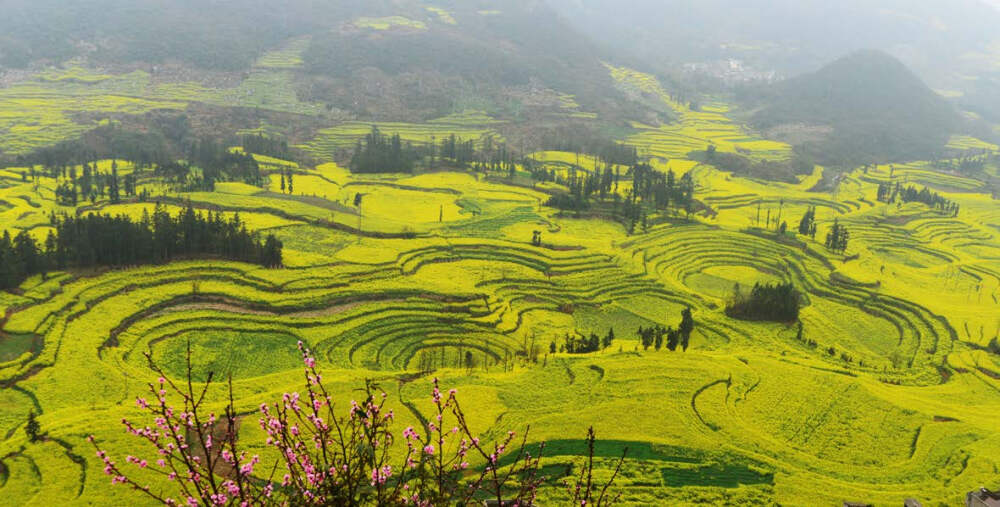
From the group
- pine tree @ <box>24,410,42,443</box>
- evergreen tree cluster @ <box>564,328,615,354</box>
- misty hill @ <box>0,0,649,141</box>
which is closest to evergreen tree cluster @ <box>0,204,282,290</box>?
pine tree @ <box>24,410,42,443</box>

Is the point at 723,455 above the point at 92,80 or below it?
below

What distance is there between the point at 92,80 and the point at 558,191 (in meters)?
91.2

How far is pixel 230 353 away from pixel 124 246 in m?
14.7

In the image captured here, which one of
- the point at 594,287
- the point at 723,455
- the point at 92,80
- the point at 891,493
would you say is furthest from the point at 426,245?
the point at 92,80

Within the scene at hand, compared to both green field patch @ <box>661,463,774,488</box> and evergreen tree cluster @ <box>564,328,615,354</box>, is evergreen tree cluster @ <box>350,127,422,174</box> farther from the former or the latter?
green field patch @ <box>661,463,774,488</box>

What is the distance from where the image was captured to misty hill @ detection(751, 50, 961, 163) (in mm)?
121250

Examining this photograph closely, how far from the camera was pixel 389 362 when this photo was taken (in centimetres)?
3641

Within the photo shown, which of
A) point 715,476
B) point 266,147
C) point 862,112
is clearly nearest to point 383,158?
point 266,147

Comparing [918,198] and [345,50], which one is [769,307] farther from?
[345,50]

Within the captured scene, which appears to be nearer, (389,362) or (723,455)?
(723,455)

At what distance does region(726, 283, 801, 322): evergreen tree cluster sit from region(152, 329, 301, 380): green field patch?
3040cm

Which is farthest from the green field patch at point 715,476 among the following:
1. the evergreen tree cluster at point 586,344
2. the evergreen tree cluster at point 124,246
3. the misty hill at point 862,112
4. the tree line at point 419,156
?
the misty hill at point 862,112

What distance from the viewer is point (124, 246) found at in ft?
142

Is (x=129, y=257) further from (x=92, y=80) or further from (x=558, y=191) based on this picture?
(x=92, y=80)
